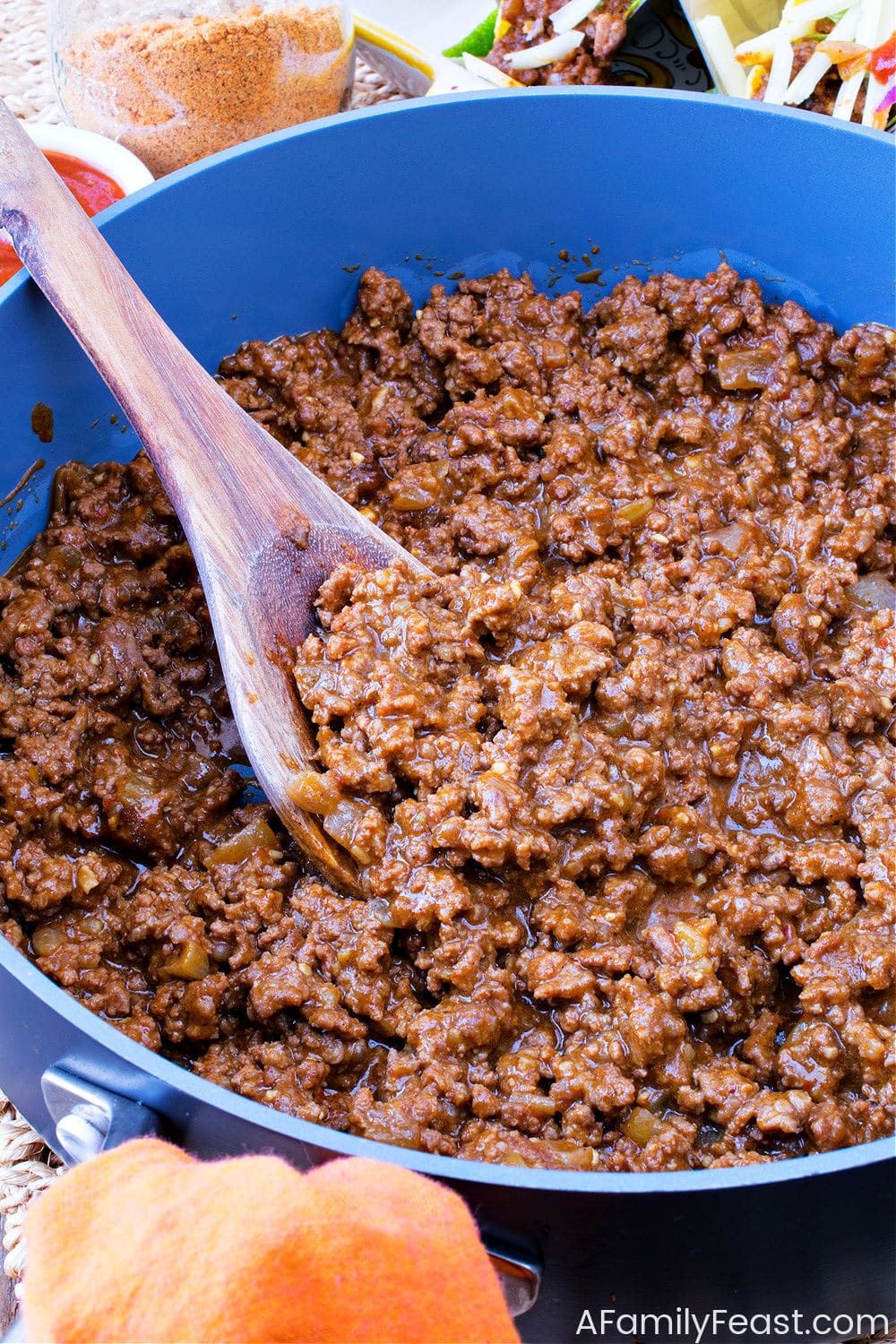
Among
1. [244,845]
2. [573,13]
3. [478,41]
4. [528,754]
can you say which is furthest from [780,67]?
[244,845]

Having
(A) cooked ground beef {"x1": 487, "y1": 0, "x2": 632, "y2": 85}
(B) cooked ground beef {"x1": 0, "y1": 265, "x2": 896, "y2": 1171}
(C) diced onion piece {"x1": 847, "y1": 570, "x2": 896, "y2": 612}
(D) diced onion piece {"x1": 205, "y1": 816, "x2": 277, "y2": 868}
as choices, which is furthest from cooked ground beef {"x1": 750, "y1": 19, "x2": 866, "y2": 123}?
(D) diced onion piece {"x1": 205, "y1": 816, "x2": 277, "y2": 868}

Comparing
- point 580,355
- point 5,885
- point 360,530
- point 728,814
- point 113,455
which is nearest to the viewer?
point 5,885

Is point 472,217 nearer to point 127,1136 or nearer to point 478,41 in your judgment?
point 478,41

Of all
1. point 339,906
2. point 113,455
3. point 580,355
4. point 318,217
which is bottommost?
point 339,906

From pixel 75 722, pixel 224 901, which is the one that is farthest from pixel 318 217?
pixel 224 901

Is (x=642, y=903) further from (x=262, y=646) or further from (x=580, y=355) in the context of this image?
(x=580, y=355)

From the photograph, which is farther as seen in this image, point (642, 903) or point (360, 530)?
point (360, 530)

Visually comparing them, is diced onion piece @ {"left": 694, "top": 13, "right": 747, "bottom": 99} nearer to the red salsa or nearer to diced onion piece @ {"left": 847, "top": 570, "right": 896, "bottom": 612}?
diced onion piece @ {"left": 847, "top": 570, "right": 896, "bottom": 612}
